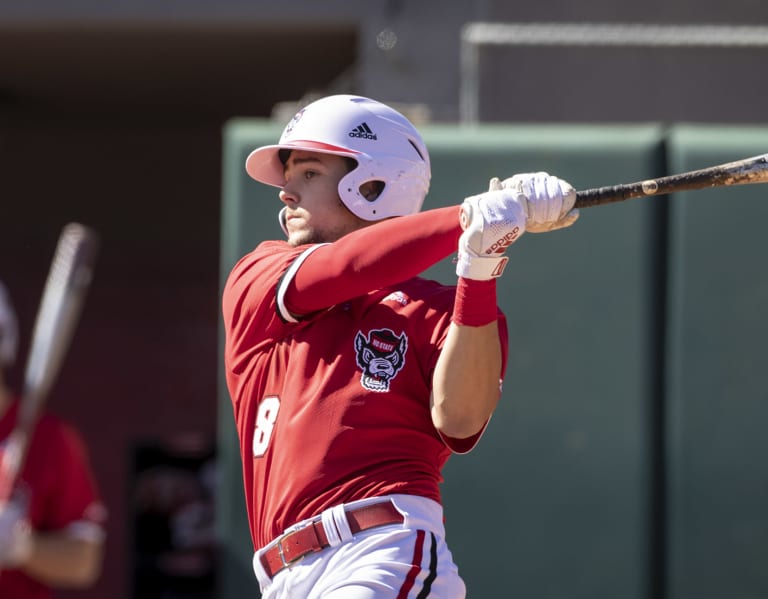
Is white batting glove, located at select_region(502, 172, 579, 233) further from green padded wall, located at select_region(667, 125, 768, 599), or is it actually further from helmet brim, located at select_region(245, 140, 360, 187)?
green padded wall, located at select_region(667, 125, 768, 599)

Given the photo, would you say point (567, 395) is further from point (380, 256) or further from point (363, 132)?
point (380, 256)

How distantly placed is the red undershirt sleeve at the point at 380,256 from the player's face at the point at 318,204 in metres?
0.31

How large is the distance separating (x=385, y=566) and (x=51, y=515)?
1772mm

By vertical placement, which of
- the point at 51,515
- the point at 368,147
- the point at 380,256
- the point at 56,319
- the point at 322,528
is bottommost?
the point at 51,515

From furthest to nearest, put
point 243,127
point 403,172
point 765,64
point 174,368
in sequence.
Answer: point 174,368 < point 765,64 < point 243,127 < point 403,172

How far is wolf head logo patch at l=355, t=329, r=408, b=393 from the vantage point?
10.4ft

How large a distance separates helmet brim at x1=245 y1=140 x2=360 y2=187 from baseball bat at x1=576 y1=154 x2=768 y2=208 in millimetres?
674

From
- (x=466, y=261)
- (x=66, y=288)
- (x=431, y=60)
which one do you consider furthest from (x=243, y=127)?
(x=466, y=261)

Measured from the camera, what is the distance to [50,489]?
175 inches

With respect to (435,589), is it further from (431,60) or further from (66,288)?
(431,60)

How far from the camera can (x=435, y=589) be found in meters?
3.10

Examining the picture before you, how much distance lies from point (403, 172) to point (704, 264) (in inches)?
108

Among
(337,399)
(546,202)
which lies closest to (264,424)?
(337,399)

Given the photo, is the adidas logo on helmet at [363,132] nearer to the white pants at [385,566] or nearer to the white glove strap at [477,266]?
the white glove strap at [477,266]
